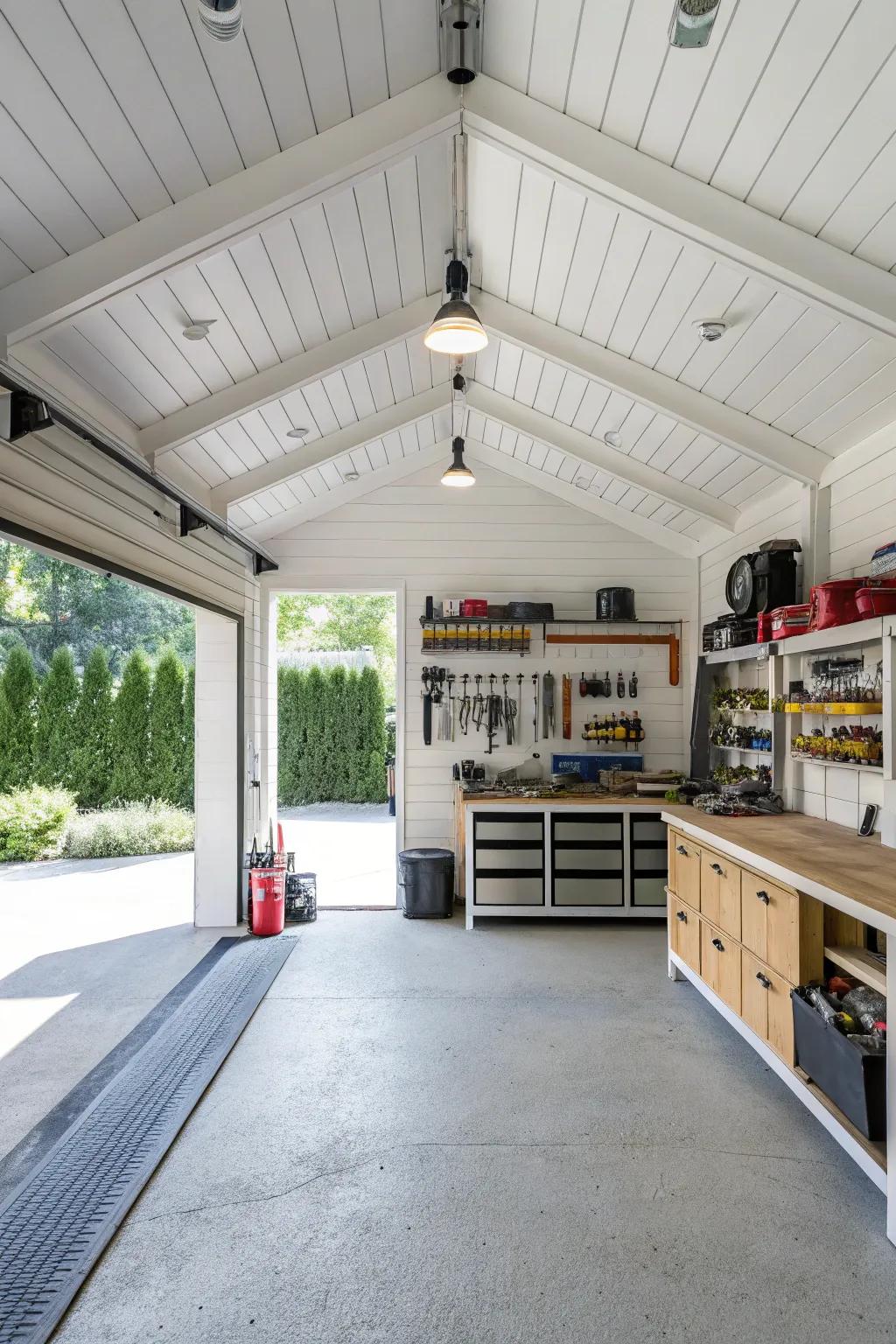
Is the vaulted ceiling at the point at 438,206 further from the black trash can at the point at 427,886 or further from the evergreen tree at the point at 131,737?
the evergreen tree at the point at 131,737

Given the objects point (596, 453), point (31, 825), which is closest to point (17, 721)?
point (31, 825)

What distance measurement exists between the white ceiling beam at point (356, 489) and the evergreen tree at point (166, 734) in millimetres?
4323

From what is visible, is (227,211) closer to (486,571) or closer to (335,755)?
(486,571)

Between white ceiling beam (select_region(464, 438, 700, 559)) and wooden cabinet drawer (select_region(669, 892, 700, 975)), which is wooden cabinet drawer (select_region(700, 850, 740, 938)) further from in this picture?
white ceiling beam (select_region(464, 438, 700, 559))

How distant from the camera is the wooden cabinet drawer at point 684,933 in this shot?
15.3ft

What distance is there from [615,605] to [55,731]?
700cm

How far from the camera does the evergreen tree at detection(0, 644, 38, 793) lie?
34.1 feet

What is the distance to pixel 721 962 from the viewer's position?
4.21 m

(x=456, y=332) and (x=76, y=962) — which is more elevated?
(x=456, y=332)

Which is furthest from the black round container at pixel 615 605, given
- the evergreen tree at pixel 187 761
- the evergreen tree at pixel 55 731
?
the evergreen tree at pixel 55 731

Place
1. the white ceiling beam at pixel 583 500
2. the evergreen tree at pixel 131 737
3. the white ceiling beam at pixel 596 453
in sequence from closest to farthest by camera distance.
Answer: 1. the white ceiling beam at pixel 596 453
2. the white ceiling beam at pixel 583 500
3. the evergreen tree at pixel 131 737

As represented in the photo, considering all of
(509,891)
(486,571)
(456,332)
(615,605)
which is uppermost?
(456,332)

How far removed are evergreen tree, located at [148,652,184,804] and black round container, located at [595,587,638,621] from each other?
5.98 m

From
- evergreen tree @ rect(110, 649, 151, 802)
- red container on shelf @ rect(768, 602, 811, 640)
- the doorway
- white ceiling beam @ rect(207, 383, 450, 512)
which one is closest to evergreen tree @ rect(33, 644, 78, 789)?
evergreen tree @ rect(110, 649, 151, 802)
